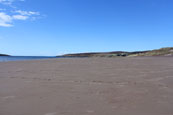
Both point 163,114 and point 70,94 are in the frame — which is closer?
point 163,114

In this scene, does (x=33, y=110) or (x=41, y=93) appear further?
(x=41, y=93)

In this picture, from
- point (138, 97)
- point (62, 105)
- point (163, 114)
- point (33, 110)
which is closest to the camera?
point (163, 114)

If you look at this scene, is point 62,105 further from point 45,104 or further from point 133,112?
point 133,112

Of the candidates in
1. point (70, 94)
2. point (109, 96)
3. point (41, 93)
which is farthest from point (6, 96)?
point (109, 96)

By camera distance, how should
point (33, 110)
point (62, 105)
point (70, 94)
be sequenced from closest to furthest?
point (33, 110) → point (62, 105) → point (70, 94)

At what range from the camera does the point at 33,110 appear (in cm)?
270

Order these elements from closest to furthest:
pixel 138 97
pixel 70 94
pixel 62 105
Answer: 1. pixel 62 105
2. pixel 138 97
3. pixel 70 94

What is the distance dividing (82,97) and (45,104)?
2.98 ft

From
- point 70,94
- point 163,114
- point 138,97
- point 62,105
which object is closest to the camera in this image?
point 163,114

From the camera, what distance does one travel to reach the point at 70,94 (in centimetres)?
369

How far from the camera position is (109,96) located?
349 cm

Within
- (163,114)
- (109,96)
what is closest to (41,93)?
(109,96)

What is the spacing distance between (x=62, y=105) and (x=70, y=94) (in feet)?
2.51

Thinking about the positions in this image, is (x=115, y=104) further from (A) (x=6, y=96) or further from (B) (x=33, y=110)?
(A) (x=6, y=96)
